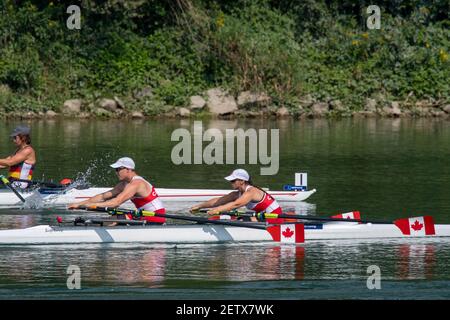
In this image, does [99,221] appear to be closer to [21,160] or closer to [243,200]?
[243,200]

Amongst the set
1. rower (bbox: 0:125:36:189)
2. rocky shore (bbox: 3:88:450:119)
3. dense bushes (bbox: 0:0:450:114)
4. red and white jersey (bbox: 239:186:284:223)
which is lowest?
red and white jersey (bbox: 239:186:284:223)

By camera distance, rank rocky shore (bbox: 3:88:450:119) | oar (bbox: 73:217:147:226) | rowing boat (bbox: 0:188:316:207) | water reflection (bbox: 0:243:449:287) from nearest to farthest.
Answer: water reflection (bbox: 0:243:449:287) → oar (bbox: 73:217:147:226) → rowing boat (bbox: 0:188:316:207) → rocky shore (bbox: 3:88:450:119)

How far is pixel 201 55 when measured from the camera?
4650cm

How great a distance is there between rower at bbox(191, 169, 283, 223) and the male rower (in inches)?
31.9

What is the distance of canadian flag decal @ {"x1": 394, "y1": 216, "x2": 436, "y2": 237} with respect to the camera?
Answer: 2173 cm

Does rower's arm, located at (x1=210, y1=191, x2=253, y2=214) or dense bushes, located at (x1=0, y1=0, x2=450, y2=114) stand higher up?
dense bushes, located at (x1=0, y1=0, x2=450, y2=114)

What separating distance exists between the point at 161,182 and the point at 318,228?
836 cm

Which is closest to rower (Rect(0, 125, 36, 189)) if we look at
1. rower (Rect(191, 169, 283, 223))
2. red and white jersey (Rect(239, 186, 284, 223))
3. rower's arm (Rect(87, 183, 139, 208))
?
rower's arm (Rect(87, 183, 139, 208))

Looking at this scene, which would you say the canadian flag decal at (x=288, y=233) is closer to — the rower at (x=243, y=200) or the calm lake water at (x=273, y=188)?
the calm lake water at (x=273, y=188)

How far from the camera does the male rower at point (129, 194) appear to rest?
21250mm

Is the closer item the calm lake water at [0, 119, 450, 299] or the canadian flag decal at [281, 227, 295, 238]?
the calm lake water at [0, 119, 450, 299]

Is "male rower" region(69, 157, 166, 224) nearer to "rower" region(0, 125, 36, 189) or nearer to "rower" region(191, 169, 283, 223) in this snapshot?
"rower" region(191, 169, 283, 223)
